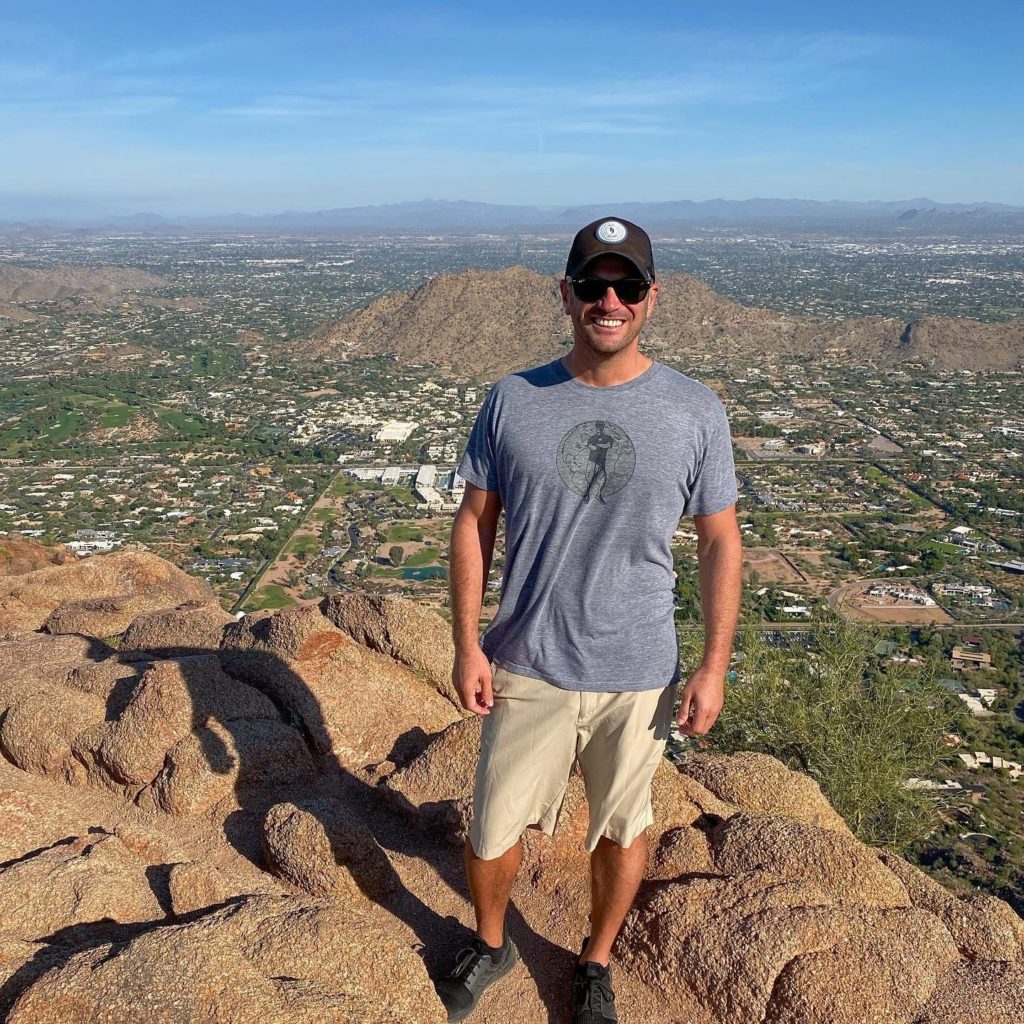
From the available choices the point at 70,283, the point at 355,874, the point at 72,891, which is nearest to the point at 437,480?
the point at 355,874

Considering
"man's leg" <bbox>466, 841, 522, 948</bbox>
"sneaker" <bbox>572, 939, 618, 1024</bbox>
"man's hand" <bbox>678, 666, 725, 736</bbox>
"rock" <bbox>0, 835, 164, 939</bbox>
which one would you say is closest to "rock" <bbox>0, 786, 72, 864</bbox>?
"rock" <bbox>0, 835, 164, 939</bbox>

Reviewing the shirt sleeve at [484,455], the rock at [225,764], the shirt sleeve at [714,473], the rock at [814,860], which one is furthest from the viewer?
the rock at [225,764]

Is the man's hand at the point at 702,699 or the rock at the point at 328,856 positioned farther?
the rock at the point at 328,856

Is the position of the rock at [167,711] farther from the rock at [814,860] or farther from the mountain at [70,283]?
the mountain at [70,283]

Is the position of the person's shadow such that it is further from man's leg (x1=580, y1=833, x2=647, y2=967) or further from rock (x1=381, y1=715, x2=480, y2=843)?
man's leg (x1=580, y1=833, x2=647, y2=967)

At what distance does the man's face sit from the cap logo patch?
0.07m

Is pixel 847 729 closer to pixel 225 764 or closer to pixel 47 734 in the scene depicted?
pixel 225 764

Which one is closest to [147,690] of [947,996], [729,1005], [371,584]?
[729,1005]

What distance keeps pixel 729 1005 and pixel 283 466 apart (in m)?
52.4

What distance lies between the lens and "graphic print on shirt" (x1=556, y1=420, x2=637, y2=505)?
3.55m

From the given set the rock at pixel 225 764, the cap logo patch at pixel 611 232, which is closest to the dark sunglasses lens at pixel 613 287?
the cap logo patch at pixel 611 232

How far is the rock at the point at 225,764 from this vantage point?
6.18 metres

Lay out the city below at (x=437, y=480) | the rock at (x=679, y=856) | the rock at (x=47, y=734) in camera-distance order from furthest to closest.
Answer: the city below at (x=437, y=480)
the rock at (x=47, y=734)
the rock at (x=679, y=856)

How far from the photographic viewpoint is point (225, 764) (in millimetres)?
6371
